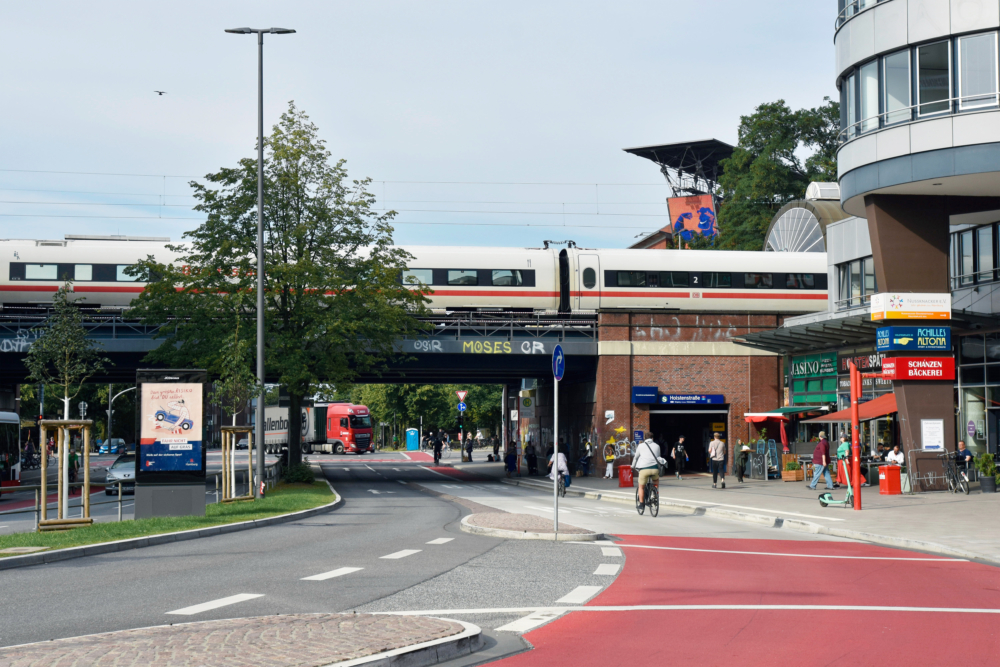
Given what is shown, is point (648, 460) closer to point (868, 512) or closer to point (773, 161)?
point (868, 512)

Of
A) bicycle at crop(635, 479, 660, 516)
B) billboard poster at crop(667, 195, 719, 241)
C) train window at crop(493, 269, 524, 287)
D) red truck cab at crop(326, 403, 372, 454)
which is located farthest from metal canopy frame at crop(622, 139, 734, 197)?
bicycle at crop(635, 479, 660, 516)

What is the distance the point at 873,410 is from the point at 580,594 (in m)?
23.2

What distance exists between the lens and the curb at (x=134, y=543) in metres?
12.5

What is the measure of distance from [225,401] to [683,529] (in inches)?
557

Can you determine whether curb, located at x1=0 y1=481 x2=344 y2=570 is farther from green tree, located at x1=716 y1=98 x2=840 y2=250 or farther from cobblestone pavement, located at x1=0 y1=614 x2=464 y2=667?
green tree, located at x1=716 y1=98 x2=840 y2=250

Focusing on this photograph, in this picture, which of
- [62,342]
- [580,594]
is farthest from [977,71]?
[62,342]

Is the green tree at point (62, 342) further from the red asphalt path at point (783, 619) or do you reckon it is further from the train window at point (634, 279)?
the red asphalt path at point (783, 619)

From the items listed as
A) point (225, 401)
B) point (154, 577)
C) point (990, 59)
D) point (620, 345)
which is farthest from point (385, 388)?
point (154, 577)

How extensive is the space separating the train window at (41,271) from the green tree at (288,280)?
18.7 feet

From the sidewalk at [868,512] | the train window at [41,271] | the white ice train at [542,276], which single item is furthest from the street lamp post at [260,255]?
the train window at [41,271]

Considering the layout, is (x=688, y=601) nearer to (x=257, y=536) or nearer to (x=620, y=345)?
(x=257, y=536)

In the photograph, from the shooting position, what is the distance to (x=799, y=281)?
4300 cm

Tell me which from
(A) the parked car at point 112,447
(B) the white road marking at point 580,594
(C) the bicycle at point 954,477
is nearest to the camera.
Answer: (B) the white road marking at point 580,594

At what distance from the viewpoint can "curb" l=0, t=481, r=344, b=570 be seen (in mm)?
12523
